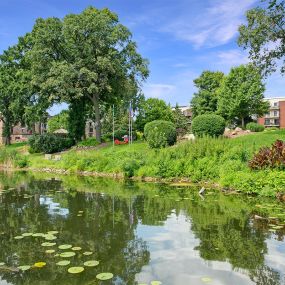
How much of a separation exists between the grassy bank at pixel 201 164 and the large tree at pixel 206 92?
3541 cm

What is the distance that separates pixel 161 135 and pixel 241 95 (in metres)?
25.1

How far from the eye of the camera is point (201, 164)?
57.8ft

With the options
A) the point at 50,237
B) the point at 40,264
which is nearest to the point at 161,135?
the point at 50,237

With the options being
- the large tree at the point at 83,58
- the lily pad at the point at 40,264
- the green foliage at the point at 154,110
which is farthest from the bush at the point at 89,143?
the lily pad at the point at 40,264

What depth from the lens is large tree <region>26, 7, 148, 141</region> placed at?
34375 millimetres

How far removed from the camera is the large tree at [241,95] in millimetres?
48875

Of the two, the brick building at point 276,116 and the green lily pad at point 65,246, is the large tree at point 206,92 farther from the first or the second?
the green lily pad at point 65,246

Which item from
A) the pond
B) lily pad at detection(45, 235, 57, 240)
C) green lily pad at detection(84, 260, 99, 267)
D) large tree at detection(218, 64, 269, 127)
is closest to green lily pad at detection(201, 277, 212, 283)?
the pond

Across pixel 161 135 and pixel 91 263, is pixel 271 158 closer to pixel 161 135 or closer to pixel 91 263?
pixel 91 263

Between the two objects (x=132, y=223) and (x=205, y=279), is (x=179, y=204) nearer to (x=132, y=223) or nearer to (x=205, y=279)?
(x=132, y=223)

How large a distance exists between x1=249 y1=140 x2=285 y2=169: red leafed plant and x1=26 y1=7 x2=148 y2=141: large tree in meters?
22.0

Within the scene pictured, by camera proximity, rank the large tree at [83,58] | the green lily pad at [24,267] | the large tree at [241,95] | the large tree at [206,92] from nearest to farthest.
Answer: the green lily pad at [24,267] → the large tree at [83,58] → the large tree at [241,95] → the large tree at [206,92]

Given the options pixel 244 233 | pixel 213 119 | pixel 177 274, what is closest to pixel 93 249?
pixel 177 274

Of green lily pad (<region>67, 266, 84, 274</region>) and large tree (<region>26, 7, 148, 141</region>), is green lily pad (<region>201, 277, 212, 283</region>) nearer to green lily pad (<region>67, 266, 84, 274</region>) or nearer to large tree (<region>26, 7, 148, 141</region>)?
green lily pad (<region>67, 266, 84, 274</region>)
